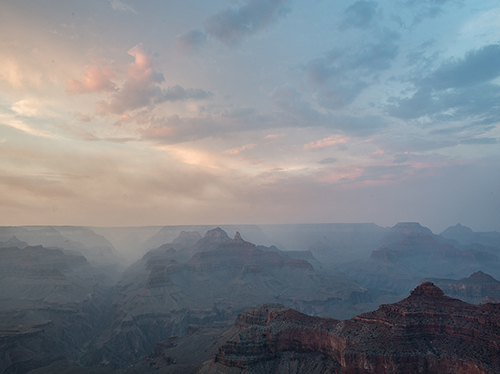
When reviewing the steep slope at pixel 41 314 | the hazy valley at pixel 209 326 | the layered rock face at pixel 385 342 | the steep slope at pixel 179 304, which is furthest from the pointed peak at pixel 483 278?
the steep slope at pixel 41 314

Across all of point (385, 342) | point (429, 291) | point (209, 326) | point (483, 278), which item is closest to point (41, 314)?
point (209, 326)

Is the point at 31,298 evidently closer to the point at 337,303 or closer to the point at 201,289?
the point at 201,289

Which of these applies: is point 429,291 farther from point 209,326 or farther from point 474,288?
point 474,288

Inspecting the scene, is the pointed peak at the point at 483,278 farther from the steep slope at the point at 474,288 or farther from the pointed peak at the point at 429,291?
the pointed peak at the point at 429,291

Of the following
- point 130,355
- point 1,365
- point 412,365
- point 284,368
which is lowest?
point 130,355

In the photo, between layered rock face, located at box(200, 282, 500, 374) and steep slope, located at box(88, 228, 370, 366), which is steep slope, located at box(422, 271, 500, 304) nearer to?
steep slope, located at box(88, 228, 370, 366)

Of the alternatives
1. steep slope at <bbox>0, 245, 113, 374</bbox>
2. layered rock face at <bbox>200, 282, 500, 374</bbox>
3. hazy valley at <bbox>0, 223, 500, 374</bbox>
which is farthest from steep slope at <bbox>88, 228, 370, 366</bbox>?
layered rock face at <bbox>200, 282, 500, 374</bbox>

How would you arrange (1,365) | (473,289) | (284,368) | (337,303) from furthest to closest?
(337,303) < (473,289) < (1,365) < (284,368)

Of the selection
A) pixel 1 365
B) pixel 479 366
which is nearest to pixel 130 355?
pixel 1 365
